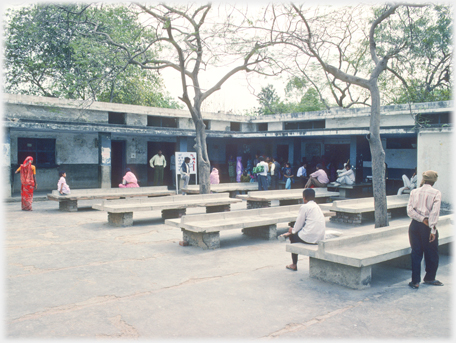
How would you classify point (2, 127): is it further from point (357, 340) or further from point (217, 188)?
point (357, 340)

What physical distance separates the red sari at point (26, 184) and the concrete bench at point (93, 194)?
1.82 feet

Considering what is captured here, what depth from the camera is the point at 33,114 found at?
1472 centimetres

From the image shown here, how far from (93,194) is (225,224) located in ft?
20.7

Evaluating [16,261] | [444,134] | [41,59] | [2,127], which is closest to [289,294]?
[16,261]

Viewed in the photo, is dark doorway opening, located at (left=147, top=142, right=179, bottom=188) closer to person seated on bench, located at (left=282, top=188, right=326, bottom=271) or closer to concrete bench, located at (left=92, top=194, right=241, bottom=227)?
concrete bench, located at (left=92, top=194, right=241, bottom=227)

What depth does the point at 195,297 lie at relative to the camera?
455 centimetres

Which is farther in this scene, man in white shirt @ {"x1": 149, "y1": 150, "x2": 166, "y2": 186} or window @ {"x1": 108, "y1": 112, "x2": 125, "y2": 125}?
window @ {"x1": 108, "y1": 112, "x2": 125, "y2": 125}

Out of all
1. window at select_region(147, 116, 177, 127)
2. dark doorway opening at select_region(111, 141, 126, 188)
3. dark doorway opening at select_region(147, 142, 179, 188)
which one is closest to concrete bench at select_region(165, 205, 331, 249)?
window at select_region(147, 116, 177, 127)

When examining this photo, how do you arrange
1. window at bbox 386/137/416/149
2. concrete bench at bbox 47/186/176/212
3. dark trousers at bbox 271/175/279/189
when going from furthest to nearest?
window at bbox 386/137/416/149 → dark trousers at bbox 271/175/279/189 → concrete bench at bbox 47/186/176/212

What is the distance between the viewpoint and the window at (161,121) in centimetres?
1828

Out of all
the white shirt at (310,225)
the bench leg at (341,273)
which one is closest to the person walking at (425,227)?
the bench leg at (341,273)

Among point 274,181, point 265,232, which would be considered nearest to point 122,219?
point 265,232

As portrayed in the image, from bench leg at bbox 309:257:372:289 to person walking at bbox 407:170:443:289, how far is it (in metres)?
0.63

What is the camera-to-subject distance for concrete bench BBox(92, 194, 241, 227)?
9.09 m
